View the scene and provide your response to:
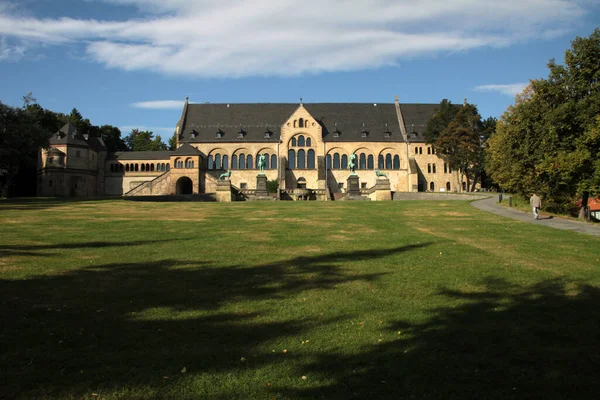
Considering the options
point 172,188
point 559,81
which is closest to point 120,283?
point 559,81

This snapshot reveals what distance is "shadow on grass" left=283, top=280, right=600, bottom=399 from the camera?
18.2 ft

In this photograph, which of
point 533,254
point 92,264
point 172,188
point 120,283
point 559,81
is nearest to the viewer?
point 120,283

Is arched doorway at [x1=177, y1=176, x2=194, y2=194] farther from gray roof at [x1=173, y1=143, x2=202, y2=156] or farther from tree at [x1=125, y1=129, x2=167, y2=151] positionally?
tree at [x1=125, y1=129, x2=167, y2=151]

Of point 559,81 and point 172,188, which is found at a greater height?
point 559,81

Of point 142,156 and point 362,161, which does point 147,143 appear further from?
point 362,161

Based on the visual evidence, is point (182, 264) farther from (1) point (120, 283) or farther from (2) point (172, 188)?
(2) point (172, 188)

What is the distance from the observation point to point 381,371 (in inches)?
237

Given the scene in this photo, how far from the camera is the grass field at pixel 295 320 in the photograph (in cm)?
568

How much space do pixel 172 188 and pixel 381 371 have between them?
62378 millimetres

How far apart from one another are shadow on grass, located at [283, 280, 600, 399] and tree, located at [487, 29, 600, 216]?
18781 mm

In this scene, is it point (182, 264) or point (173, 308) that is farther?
point (182, 264)

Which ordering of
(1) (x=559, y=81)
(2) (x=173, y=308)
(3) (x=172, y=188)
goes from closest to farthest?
(2) (x=173, y=308)
(1) (x=559, y=81)
(3) (x=172, y=188)

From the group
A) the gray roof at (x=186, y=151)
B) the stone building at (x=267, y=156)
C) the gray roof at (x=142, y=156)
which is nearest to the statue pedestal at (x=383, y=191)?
the stone building at (x=267, y=156)

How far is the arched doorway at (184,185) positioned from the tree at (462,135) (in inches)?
1337
